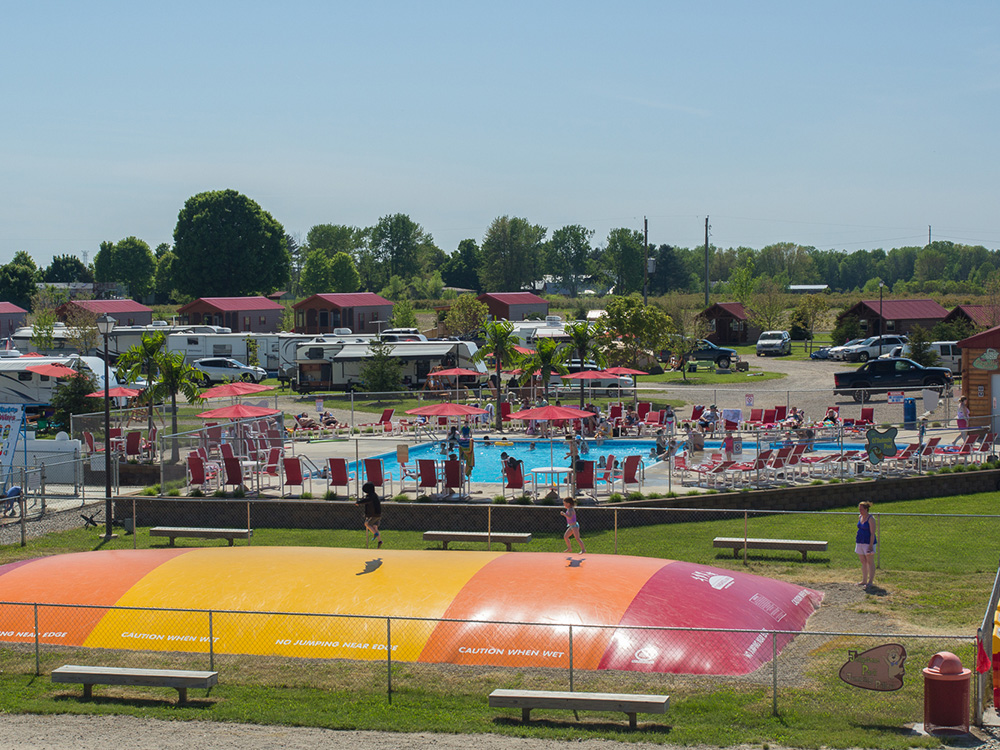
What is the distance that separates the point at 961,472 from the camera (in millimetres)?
24547

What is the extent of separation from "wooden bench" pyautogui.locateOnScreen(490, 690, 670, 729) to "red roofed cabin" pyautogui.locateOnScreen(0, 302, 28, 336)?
94.2 metres

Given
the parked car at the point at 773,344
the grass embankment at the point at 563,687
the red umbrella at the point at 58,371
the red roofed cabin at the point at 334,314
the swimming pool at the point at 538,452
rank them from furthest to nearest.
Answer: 1. the red roofed cabin at the point at 334,314
2. the parked car at the point at 773,344
3. the red umbrella at the point at 58,371
4. the swimming pool at the point at 538,452
5. the grass embankment at the point at 563,687

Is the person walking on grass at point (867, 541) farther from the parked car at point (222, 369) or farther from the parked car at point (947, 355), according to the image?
the parked car at point (222, 369)

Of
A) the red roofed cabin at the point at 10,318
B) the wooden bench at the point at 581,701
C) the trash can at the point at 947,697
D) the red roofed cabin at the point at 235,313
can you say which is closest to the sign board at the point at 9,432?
the wooden bench at the point at 581,701

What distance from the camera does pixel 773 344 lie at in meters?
65.9

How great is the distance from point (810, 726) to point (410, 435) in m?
23.3

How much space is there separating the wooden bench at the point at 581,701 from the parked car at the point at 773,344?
58713 millimetres

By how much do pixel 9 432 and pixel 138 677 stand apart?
17141 mm

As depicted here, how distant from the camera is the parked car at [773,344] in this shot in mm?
65938

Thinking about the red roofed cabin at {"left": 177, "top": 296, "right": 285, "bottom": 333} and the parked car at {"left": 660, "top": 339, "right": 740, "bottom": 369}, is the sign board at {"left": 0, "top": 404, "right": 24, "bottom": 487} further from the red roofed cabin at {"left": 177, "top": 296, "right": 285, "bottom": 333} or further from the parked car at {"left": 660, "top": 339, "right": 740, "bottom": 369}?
the red roofed cabin at {"left": 177, "top": 296, "right": 285, "bottom": 333}

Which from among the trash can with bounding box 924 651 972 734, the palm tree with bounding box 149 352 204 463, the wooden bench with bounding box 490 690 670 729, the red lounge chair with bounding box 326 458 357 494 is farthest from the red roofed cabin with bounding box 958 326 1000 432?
the palm tree with bounding box 149 352 204 463

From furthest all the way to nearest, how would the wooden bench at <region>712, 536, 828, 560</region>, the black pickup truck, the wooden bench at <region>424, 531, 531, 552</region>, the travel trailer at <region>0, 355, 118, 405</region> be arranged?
the travel trailer at <region>0, 355, 118, 405</region> → the black pickup truck → the wooden bench at <region>424, 531, 531, 552</region> → the wooden bench at <region>712, 536, 828, 560</region>

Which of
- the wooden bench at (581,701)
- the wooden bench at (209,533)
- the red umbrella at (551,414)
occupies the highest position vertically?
the red umbrella at (551,414)

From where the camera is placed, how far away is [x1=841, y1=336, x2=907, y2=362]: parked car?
58031 mm
